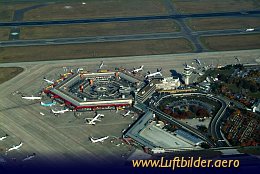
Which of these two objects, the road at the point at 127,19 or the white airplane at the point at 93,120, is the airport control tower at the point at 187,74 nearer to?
the white airplane at the point at 93,120

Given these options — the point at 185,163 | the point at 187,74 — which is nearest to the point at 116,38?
the point at 187,74

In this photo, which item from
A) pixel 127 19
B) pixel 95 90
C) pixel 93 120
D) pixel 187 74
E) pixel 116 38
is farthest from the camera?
pixel 127 19

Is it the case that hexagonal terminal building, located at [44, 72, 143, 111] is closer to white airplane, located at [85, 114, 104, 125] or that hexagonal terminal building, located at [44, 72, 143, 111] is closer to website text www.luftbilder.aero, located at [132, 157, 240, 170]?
white airplane, located at [85, 114, 104, 125]

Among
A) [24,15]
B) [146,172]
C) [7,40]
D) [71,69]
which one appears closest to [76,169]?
[146,172]

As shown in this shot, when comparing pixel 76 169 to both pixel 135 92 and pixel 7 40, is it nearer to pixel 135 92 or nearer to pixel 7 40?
pixel 135 92

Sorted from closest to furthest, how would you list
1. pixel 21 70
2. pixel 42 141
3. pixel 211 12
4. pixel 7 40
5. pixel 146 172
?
pixel 146 172 < pixel 42 141 < pixel 21 70 < pixel 7 40 < pixel 211 12

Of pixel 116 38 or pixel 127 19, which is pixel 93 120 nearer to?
pixel 116 38

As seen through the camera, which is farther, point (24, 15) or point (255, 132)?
point (24, 15)

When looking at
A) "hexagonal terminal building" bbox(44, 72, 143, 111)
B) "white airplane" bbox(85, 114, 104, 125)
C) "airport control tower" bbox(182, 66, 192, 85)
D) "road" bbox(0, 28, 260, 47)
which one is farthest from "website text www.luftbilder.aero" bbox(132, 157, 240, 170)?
"road" bbox(0, 28, 260, 47)

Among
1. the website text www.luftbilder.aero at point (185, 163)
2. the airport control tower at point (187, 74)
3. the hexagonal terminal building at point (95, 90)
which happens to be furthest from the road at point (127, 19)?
the website text www.luftbilder.aero at point (185, 163)
